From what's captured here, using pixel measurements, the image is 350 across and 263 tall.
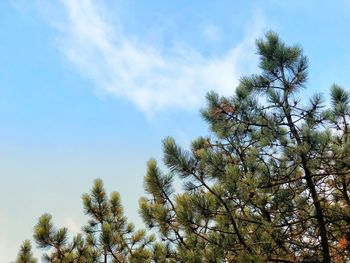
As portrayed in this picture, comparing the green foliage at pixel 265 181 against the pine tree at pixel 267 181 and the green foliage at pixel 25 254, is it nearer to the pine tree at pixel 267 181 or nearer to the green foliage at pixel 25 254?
the pine tree at pixel 267 181

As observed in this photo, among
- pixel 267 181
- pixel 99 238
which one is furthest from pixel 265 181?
pixel 99 238

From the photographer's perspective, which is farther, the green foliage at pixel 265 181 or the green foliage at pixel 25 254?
the green foliage at pixel 25 254

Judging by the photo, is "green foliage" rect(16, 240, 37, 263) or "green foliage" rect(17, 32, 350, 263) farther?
"green foliage" rect(16, 240, 37, 263)

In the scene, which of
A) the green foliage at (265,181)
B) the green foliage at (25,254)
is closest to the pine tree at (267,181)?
the green foliage at (265,181)

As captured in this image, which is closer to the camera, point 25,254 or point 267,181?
point 267,181

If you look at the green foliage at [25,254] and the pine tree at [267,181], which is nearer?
the pine tree at [267,181]

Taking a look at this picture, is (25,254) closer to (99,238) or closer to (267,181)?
(99,238)

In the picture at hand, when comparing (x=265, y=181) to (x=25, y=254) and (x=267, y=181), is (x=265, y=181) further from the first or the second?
(x=25, y=254)

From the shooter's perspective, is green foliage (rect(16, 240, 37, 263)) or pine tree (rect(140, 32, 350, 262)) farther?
green foliage (rect(16, 240, 37, 263))

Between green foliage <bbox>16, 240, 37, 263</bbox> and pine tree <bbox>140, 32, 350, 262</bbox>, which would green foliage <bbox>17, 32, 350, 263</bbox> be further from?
green foliage <bbox>16, 240, 37, 263</bbox>

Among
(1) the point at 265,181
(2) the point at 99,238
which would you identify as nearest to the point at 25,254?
(2) the point at 99,238

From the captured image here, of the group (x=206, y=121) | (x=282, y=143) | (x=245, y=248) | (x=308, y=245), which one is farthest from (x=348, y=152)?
(x=206, y=121)

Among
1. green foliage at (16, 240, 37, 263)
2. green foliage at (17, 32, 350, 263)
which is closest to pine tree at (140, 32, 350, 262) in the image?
green foliage at (17, 32, 350, 263)

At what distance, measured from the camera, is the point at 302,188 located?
5230mm
